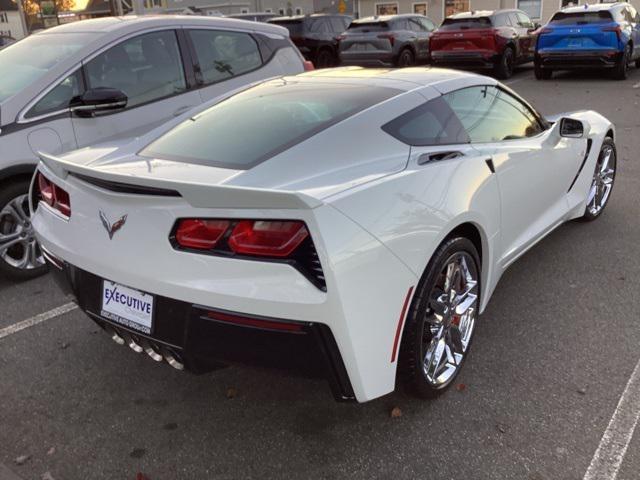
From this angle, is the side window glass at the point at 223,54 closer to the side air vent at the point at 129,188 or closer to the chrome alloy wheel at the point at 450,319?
the side air vent at the point at 129,188

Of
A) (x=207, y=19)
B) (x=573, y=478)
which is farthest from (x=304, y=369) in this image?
(x=207, y=19)

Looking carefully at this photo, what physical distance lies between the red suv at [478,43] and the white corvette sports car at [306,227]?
11306 mm

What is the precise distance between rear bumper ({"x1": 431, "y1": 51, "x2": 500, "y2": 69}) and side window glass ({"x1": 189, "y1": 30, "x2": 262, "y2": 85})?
31.1 ft

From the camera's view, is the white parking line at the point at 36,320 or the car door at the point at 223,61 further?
the car door at the point at 223,61

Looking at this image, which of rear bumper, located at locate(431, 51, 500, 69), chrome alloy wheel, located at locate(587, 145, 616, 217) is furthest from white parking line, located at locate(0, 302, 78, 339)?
rear bumper, located at locate(431, 51, 500, 69)

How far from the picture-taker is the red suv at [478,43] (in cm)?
1391

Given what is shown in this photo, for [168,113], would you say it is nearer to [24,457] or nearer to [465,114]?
[465,114]

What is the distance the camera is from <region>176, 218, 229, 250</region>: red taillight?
85.7 inches

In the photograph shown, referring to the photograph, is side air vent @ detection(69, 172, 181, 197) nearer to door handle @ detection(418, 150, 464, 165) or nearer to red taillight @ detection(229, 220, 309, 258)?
red taillight @ detection(229, 220, 309, 258)

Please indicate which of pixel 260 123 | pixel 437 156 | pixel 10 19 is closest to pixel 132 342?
pixel 260 123

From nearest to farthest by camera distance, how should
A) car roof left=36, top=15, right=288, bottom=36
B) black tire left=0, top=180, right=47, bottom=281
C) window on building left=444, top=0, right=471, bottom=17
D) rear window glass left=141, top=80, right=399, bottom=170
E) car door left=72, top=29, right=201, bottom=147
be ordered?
rear window glass left=141, top=80, right=399, bottom=170 → black tire left=0, top=180, right=47, bottom=281 → car door left=72, top=29, right=201, bottom=147 → car roof left=36, top=15, right=288, bottom=36 → window on building left=444, top=0, right=471, bottom=17

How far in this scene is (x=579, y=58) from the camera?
43.4 feet

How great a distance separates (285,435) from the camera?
2.67 metres

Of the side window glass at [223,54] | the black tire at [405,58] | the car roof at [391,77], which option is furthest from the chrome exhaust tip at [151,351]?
the black tire at [405,58]
